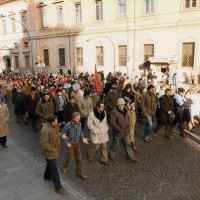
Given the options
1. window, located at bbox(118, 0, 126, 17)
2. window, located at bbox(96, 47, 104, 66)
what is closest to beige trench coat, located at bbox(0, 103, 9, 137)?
window, located at bbox(118, 0, 126, 17)

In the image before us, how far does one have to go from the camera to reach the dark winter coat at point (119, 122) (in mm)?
5430

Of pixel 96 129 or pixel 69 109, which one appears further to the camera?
pixel 69 109

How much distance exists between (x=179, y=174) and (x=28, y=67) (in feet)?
99.7

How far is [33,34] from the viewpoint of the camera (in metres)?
29.3

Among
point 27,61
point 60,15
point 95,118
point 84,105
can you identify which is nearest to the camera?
point 95,118

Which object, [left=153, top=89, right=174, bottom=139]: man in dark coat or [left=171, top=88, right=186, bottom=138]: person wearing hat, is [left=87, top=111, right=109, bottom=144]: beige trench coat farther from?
[left=171, top=88, right=186, bottom=138]: person wearing hat

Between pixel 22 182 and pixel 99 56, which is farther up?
pixel 99 56

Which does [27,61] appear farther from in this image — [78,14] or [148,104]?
[148,104]

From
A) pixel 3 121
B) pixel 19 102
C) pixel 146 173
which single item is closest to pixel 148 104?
pixel 146 173

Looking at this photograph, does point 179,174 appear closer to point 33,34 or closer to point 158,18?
point 158,18

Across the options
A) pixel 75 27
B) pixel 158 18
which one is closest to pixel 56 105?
pixel 158 18

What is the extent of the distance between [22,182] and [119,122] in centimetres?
268

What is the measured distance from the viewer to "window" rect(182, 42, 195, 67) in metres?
18.5

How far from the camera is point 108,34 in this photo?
22562 millimetres
